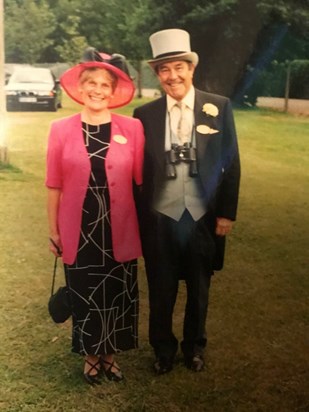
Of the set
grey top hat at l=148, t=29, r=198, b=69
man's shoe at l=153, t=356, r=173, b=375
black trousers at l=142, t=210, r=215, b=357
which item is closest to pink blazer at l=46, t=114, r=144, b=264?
black trousers at l=142, t=210, r=215, b=357

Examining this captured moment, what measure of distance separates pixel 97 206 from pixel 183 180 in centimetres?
30

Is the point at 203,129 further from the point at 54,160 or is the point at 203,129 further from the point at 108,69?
the point at 54,160

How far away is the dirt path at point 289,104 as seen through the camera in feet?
7.18

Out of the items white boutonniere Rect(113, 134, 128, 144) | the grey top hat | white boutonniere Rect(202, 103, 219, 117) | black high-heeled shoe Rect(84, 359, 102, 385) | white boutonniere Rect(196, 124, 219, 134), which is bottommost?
black high-heeled shoe Rect(84, 359, 102, 385)

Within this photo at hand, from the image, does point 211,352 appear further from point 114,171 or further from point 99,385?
point 114,171

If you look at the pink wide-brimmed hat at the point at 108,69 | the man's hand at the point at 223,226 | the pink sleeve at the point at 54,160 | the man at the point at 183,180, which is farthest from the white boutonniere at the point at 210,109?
the pink sleeve at the point at 54,160

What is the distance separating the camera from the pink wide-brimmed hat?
1851 millimetres

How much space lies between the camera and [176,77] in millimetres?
1912

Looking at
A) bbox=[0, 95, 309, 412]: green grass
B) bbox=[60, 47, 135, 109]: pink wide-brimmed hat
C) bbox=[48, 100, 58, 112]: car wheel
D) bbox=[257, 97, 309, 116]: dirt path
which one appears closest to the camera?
bbox=[60, 47, 135, 109]: pink wide-brimmed hat

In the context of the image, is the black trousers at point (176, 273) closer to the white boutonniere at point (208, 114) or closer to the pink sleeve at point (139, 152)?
the pink sleeve at point (139, 152)

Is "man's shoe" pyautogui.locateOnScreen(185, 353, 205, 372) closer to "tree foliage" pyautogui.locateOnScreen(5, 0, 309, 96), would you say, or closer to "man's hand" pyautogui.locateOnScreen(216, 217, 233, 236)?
"man's hand" pyautogui.locateOnScreen(216, 217, 233, 236)

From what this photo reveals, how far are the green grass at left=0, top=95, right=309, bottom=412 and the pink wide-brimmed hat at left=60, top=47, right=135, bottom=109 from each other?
5cm

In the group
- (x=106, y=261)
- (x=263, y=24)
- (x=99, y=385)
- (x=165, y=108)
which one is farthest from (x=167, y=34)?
(x=99, y=385)

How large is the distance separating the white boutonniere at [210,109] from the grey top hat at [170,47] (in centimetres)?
14
